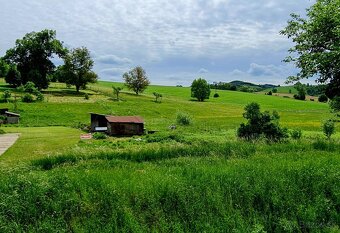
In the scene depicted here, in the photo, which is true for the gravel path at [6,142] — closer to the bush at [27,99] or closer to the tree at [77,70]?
the bush at [27,99]

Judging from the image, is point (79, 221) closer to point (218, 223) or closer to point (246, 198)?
point (218, 223)

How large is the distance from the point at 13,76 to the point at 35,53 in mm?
10106

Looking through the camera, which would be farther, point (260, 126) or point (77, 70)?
point (77, 70)

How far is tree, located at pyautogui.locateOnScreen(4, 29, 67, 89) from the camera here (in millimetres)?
110750

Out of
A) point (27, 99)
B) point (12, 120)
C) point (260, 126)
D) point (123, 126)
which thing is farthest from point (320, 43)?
point (27, 99)

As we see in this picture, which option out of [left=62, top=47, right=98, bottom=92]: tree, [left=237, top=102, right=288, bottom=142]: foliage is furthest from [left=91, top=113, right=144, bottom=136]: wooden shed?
[left=62, top=47, right=98, bottom=92]: tree

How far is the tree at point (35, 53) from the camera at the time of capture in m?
111

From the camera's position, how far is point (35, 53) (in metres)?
112

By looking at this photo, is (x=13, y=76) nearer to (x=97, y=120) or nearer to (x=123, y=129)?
(x=97, y=120)

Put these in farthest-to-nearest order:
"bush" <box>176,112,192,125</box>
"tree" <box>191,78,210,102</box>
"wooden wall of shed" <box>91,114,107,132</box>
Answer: "tree" <box>191,78,210,102</box>
"bush" <box>176,112,192,125</box>
"wooden wall of shed" <box>91,114,107,132</box>

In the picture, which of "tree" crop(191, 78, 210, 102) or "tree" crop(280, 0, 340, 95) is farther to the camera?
"tree" crop(191, 78, 210, 102)

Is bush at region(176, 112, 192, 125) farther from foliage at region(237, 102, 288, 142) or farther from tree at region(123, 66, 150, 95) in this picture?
tree at region(123, 66, 150, 95)

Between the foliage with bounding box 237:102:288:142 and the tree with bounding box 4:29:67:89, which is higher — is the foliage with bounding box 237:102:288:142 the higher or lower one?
the lower one

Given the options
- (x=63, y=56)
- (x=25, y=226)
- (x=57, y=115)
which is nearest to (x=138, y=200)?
(x=25, y=226)
